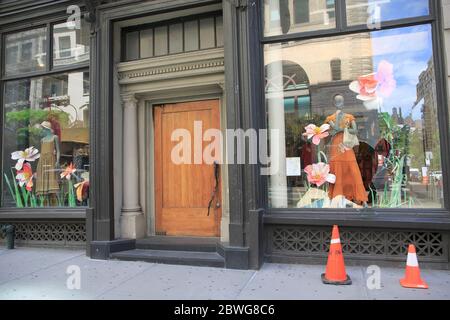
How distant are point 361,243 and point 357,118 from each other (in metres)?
1.85

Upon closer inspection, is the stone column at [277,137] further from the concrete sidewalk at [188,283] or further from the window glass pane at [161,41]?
the window glass pane at [161,41]

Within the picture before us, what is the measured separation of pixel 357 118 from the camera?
18.2ft

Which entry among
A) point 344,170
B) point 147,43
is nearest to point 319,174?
point 344,170

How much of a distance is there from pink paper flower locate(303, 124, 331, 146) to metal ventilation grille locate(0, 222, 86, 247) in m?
4.18

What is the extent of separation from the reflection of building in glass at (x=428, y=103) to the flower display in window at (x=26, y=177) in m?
6.89

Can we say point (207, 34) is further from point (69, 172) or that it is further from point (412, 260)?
point (412, 260)

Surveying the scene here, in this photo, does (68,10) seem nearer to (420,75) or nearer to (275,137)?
(275,137)

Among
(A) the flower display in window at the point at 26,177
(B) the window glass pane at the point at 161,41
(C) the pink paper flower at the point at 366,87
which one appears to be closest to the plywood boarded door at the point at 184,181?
(B) the window glass pane at the point at 161,41

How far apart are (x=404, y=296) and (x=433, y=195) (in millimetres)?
1775

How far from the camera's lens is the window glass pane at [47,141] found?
6.75m

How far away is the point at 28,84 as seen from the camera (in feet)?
23.6

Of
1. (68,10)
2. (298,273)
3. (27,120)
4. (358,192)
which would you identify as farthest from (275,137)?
(27,120)

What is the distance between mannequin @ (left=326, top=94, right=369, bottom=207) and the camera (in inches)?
216

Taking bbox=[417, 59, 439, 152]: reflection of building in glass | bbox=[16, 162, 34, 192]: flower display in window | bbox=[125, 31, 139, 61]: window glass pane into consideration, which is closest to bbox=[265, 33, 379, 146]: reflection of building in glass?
bbox=[417, 59, 439, 152]: reflection of building in glass
